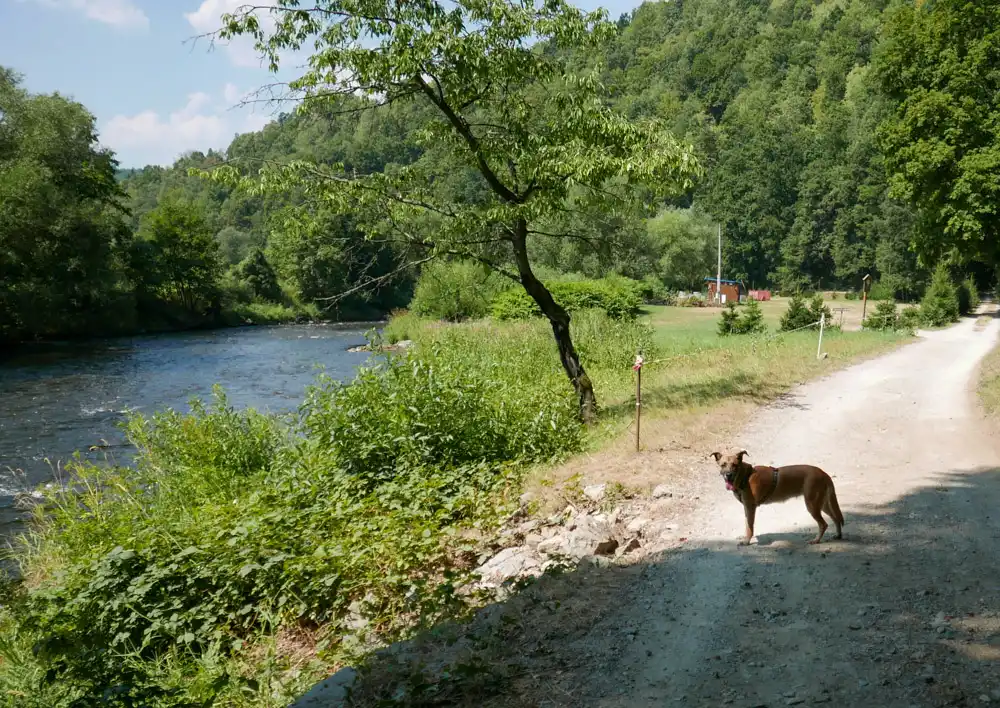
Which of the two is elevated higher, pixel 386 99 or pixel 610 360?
pixel 386 99

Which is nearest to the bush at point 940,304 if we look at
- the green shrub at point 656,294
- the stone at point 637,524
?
the green shrub at point 656,294

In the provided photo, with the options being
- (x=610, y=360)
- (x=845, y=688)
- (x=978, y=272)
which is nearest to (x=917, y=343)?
(x=610, y=360)

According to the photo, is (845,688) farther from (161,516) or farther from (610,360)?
(610,360)

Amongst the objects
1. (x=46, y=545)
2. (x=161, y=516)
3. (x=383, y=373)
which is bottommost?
(x=46, y=545)

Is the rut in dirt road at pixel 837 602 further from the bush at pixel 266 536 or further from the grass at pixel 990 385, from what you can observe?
the grass at pixel 990 385

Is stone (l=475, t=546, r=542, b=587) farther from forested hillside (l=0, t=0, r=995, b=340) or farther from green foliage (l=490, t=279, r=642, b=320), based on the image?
green foliage (l=490, t=279, r=642, b=320)

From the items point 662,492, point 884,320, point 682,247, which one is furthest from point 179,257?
point 662,492

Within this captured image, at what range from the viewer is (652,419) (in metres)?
13.5

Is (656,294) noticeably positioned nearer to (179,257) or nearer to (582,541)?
(179,257)

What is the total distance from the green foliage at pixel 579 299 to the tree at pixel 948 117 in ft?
44.8

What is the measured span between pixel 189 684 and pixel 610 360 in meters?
17.1

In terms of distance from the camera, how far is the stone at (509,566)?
7.52 metres

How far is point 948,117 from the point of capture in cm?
3141

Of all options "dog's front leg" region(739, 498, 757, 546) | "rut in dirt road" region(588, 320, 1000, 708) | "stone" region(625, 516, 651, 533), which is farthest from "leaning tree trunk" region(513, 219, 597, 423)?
"dog's front leg" region(739, 498, 757, 546)
